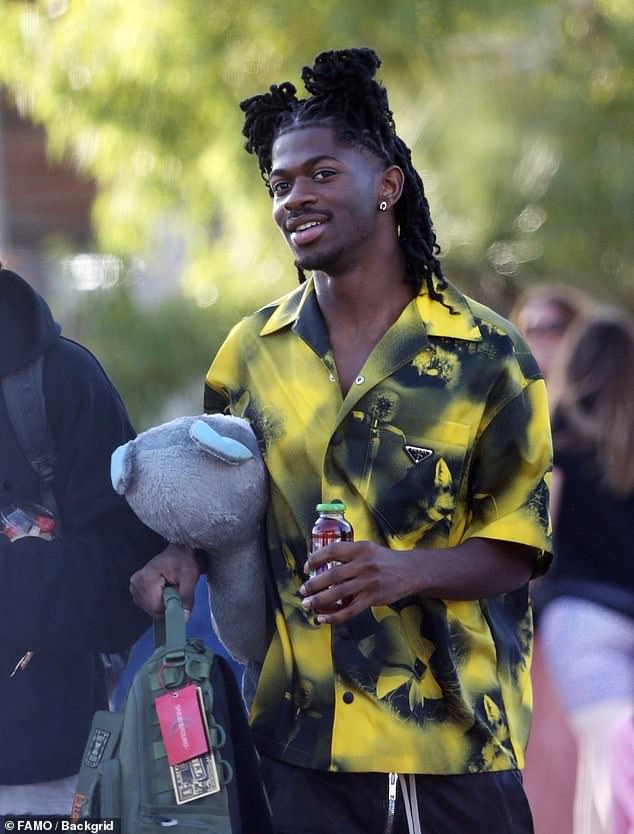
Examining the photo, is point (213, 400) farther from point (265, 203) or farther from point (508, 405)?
point (265, 203)

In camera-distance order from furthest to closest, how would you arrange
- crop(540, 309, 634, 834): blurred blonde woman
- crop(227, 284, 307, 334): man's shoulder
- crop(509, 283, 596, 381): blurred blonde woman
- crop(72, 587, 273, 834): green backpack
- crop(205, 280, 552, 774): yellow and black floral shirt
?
1. crop(509, 283, 596, 381): blurred blonde woman
2. crop(540, 309, 634, 834): blurred blonde woman
3. crop(227, 284, 307, 334): man's shoulder
4. crop(205, 280, 552, 774): yellow and black floral shirt
5. crop(72, 587, 273, 834): green backpack

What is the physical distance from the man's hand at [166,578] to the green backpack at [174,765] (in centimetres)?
3

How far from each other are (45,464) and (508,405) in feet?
3.07

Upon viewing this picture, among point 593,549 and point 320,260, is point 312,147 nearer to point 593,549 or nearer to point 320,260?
point 320,260

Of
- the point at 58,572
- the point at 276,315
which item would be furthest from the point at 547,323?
the point at 58,572

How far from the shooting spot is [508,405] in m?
3.06

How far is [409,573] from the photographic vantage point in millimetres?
2902

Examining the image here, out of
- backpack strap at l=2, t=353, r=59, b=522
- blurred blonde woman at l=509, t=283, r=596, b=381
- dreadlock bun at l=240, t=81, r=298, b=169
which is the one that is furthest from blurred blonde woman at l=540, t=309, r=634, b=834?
dreadlock bun at l=240, t=81, r=298, b=169

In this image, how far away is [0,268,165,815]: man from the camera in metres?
3.17

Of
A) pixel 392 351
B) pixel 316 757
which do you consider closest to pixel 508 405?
pixel 392 351

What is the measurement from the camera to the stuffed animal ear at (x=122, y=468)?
3.01m

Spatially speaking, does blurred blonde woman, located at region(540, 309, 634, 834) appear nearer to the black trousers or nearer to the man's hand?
the black trousers

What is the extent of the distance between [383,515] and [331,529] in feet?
0.78

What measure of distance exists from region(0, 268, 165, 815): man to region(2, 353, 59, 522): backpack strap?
0.4 inches
